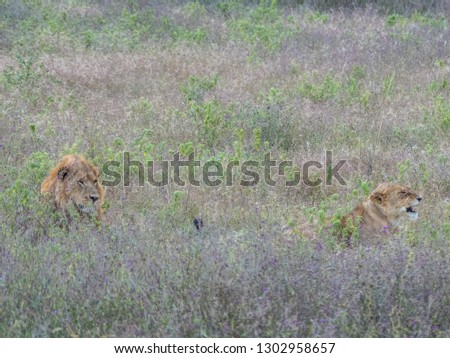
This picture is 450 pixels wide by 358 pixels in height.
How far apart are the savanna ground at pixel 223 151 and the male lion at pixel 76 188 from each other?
0.76 feet

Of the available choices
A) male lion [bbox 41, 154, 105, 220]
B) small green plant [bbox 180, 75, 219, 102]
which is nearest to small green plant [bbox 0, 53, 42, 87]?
small green plant [bbox 180, 75, 219, 102]

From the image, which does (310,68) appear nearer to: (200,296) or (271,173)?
(271,173)

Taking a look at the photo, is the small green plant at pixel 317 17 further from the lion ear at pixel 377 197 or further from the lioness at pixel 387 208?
the lion ear at pixel 377 197

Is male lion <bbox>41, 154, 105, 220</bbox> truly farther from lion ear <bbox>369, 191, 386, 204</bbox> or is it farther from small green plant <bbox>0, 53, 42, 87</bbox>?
small green plant <bbox>0, 53, 42, 87</bbox>

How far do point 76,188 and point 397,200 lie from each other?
283 centimetres

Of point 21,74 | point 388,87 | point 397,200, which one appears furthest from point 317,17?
point 397,200

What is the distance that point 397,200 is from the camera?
8.37m

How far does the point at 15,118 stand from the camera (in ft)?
36.7

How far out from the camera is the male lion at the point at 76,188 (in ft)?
26.2

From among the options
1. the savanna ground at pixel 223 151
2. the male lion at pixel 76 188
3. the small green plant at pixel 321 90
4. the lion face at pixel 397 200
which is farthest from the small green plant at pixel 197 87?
the lion face at pixel 397 200

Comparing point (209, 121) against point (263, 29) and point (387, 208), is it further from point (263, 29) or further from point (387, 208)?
point (263, 29)

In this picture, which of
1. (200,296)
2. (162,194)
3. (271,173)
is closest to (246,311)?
(200,296)

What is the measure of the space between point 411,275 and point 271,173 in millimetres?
4130
